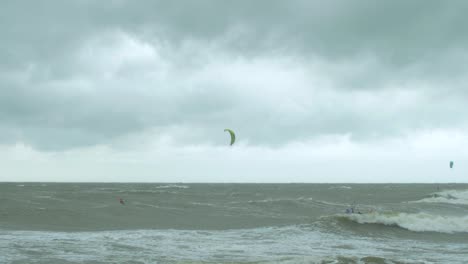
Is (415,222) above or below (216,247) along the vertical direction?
above

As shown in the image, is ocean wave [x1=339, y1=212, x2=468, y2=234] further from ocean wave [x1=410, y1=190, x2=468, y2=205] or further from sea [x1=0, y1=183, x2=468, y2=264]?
ocean wave [x1=410, y1=190, x2=468, y2=205]

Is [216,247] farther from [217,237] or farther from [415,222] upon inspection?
[415,222]

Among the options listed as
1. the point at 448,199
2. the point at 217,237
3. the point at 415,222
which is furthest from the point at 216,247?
the point at 448,199

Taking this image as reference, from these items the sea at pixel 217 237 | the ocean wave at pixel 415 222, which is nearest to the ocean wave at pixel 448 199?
the ocean wave at pixel 415 222

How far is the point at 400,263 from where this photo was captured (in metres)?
14.3

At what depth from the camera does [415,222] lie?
27391 mm

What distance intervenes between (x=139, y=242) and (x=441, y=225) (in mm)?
17587

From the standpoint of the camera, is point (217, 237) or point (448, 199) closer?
point (217, 237)

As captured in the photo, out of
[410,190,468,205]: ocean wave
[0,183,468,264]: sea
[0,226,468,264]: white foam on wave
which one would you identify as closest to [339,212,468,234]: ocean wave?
[0,183,468,264]: sea

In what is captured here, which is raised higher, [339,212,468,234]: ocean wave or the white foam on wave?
[339,212,468,234]: ocean wave

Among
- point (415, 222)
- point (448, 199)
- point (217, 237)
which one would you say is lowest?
point (217, 237)

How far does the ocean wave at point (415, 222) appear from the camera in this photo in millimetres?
26141

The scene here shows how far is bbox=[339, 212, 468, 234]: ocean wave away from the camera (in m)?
26.1

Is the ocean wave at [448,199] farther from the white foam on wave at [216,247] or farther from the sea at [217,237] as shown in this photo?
the white foam on wave at [216,247]
